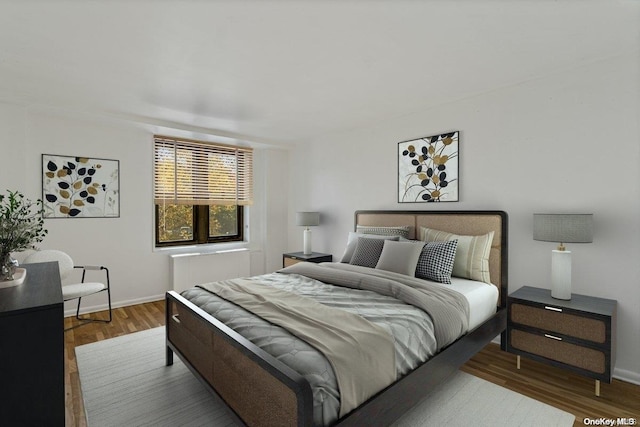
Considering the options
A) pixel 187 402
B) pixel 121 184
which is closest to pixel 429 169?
pixel 187 402

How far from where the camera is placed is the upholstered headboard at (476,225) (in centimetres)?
298

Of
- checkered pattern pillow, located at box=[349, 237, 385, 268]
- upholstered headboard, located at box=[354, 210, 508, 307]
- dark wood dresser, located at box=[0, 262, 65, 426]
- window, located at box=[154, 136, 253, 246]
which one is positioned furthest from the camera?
window, located at box=[154, 136, 253, 246]

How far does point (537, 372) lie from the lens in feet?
8.45

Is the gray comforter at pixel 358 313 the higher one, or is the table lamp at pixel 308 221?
the table lamp at pixel 308 221

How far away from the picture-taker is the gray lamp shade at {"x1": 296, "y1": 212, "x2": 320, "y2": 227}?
4.71m

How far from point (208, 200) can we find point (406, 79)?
3.42m

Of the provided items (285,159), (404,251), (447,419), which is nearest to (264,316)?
(447,419)

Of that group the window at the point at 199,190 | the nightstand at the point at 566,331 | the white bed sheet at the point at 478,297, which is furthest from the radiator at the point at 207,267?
the nightstand at the point at 566,331

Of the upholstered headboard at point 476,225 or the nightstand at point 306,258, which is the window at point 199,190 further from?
the upholstered headboard at point 476,225

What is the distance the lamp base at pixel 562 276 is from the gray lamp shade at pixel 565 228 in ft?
0.48

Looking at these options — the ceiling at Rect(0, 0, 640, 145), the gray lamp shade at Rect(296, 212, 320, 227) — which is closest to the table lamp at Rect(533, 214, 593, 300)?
the ceiling at Rect(0, 0, 640, 145)

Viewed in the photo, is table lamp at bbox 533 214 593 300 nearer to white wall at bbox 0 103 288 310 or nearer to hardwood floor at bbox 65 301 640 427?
hardwood floor at bbox 65 301 640 427

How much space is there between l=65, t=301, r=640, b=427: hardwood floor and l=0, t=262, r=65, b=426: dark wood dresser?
2.50 ft

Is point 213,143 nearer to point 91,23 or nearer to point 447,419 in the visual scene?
point 91,23
